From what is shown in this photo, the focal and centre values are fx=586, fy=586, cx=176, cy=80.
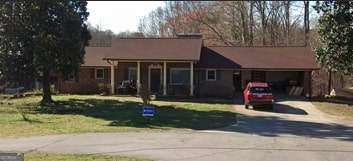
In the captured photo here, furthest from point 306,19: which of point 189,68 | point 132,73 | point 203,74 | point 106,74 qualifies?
point 106,74

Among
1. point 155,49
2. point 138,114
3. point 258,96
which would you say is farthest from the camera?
point 155,49

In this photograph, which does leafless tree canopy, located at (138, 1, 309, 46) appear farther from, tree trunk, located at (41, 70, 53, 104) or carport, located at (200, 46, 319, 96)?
tree trunk, located at (41, 70, 53, 104)

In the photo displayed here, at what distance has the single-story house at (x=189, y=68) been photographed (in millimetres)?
46000

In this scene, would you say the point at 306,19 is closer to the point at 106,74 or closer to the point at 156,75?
the point at 156,75

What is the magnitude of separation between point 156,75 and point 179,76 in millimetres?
1941

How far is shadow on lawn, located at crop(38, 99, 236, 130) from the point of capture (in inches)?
1073

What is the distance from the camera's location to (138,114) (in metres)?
31.9

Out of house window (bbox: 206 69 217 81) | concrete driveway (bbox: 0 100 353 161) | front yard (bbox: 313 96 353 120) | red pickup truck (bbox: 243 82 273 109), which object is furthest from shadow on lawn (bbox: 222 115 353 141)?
house window (bbox: 206 69 217 81)

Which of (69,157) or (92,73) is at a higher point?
(92,73)

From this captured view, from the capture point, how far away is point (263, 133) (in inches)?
965

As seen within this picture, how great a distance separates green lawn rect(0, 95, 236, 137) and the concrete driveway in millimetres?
1906

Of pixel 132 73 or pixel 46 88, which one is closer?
pixel 46 88

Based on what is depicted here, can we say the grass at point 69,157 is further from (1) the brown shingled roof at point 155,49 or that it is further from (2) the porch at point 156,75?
(2) the porch at point 156,75

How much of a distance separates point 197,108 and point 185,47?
12.3 metres
